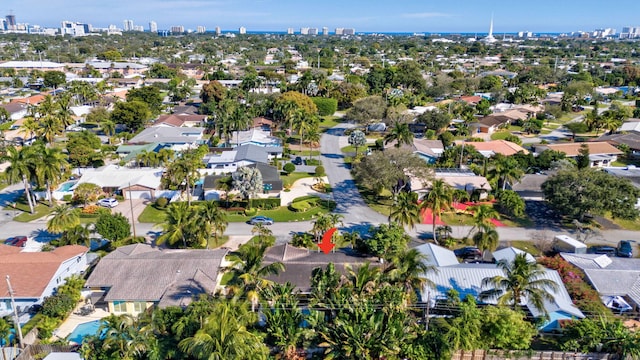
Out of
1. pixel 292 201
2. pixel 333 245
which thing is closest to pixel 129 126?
pixel 292 201

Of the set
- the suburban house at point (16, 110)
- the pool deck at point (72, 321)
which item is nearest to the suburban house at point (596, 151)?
the pool deck at point (72, 321)

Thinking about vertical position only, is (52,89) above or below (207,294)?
above

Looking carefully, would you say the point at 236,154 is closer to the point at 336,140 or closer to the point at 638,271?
the point at 336,140

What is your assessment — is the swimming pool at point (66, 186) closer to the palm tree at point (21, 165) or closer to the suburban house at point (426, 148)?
the palm tree at point (21, 165)

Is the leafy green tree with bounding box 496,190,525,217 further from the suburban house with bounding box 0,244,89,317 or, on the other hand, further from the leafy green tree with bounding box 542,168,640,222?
the suburban house with bounding box 0,244,89,317

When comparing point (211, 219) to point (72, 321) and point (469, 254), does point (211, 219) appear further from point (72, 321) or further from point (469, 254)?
point (469, 254)

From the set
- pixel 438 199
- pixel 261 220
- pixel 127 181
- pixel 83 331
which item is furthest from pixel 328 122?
pixel 83 331

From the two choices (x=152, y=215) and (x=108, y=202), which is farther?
(x=108, y=202)

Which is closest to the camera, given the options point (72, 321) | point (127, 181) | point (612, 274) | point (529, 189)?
point (72, 321)
